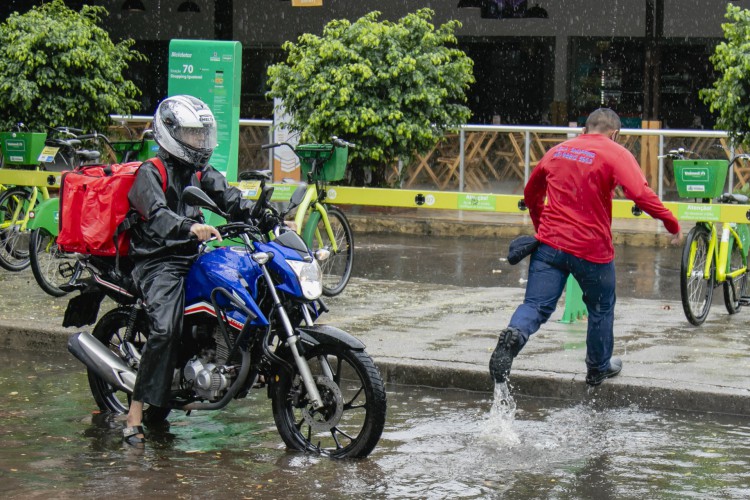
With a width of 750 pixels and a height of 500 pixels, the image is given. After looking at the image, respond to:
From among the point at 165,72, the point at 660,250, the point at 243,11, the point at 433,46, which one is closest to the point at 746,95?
the point at 660,250

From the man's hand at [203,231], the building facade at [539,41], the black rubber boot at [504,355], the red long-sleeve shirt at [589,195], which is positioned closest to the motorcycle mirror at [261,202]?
the man's hand at [203,231]

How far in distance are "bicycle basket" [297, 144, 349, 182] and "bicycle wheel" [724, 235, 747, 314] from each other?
3118mm

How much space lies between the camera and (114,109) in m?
15.5

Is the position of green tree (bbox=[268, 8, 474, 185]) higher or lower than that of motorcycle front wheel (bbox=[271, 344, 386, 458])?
higher

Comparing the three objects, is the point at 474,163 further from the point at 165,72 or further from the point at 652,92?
the point at 165,72

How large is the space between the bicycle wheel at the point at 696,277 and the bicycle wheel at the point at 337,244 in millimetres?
2839

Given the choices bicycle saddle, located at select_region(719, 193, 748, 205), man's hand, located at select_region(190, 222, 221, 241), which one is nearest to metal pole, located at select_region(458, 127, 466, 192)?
bicycle saddle, located at select_region(719, 193, 748, 205)

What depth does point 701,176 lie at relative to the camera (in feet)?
31.6

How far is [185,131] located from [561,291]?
231 centimetres

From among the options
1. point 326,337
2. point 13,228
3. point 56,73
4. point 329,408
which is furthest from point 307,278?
point 56,73

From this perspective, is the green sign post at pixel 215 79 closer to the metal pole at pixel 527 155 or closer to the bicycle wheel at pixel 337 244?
the bicycle wheel at pixel 337 244

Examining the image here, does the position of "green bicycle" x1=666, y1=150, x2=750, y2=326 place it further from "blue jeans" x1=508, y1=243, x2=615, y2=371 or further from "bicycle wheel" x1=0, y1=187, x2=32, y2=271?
"bicycle wheel" x1=0, y1=187, x2=32, y2=271

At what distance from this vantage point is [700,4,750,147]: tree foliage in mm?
12969

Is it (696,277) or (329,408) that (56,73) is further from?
(329,408)
